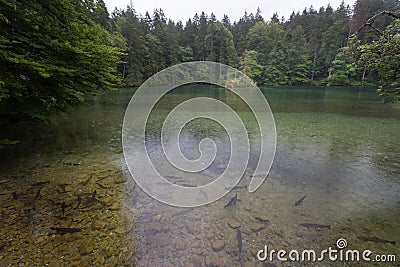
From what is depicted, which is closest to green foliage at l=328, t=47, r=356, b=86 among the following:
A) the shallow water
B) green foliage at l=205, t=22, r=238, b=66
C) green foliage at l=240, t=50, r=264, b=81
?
green foliage at l=240, t=50, r=264, b=81

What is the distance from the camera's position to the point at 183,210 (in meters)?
4.11

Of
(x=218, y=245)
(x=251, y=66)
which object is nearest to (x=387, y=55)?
(x=218, y=245)

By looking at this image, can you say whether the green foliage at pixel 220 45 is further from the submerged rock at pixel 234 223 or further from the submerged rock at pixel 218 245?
the submerged rock at pixel 218 245

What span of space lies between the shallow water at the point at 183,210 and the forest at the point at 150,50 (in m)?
1.83

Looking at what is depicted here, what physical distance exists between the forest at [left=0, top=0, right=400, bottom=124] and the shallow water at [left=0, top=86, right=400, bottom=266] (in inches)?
72.1

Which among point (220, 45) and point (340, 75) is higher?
point (220, 45)

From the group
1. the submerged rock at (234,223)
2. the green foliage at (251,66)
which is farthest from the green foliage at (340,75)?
the submerged rock at (234,223)

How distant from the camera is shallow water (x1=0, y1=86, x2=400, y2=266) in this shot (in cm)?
304

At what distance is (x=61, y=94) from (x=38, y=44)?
1.27 meters

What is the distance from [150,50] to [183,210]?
45227 mm

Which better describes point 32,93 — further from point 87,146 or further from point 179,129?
point 179,129

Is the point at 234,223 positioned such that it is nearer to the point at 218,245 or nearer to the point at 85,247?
the point at 218,245

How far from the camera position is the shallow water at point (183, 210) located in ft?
9.96

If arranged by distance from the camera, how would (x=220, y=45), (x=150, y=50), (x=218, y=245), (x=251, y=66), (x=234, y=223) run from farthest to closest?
(x=251, y=66) → (x=220, y=45) → (x=150, y=50) → (x=234, y=223) → (x=218, y=245)
